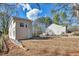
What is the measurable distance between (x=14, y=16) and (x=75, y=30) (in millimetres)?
595

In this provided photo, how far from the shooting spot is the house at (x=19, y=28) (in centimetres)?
264

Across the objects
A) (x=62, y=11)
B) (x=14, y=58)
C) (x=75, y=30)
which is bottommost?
(x=14, y=58)

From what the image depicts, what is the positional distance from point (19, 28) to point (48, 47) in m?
0.33

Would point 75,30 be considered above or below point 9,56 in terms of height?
above

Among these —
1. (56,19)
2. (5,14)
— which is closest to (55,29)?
(56,19)

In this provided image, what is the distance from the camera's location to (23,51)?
2.65m

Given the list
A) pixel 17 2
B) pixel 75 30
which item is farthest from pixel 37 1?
pixel 75 30

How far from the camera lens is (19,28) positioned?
A: 267 cm

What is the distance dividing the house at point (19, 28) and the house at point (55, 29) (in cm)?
18

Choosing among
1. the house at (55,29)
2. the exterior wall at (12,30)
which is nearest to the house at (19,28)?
Result: the exterior wall at (12,30)

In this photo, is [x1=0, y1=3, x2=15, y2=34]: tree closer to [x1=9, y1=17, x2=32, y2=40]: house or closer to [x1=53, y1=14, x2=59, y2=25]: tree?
[x1=9, y1=17, x2=32, y2=40]: house

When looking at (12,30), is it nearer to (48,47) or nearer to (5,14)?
(5,14)

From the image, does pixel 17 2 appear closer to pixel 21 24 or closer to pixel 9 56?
pixel 21 24

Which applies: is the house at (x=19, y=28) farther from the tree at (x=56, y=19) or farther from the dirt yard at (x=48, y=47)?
the tree at (x=56, y=19)
